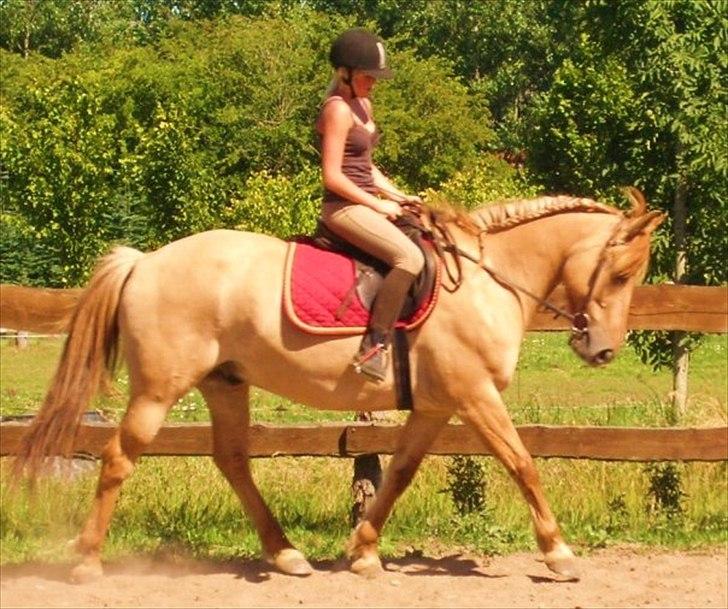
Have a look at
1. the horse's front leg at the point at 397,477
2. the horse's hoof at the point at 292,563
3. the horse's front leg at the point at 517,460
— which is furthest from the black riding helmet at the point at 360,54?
the horse's hoof at the point at 292,563

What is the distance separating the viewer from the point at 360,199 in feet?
23.3

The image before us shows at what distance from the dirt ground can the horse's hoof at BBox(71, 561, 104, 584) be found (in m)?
0.05

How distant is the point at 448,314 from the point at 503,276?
1.29ft

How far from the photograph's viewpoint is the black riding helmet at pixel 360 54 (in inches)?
280

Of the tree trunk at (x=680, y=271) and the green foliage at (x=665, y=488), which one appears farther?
the tree trunk at (x=680, y=271)

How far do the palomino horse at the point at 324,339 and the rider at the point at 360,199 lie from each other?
16 centimetres

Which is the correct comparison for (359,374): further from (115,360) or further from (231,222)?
(231,222)

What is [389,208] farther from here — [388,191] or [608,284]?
[608,284]

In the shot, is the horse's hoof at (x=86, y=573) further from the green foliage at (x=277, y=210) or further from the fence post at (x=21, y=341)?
the green foliage at (x=277, y=210)

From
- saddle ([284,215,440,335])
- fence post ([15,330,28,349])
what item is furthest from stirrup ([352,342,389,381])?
fence post ([15,330,28,349])

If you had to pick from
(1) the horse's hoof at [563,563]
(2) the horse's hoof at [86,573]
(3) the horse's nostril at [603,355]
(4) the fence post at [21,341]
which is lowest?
(2) the horse's hoof at [86,573]

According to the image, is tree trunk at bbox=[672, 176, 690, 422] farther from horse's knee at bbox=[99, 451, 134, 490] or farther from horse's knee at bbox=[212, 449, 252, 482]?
horse's knee at bbox=[99, 451, 134, 490]

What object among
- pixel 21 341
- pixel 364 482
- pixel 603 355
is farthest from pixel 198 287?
pixel 21 341

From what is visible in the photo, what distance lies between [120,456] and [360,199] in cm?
167
